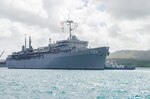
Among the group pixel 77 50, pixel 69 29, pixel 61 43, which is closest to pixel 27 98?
pixel 77 50

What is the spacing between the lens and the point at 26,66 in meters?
174

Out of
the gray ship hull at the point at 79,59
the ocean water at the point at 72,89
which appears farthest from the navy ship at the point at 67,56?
the ocean water at the point at 72,89

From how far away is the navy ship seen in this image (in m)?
134

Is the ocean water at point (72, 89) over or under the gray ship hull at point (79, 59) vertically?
under

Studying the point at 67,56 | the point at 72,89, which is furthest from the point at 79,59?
the point at 72,89

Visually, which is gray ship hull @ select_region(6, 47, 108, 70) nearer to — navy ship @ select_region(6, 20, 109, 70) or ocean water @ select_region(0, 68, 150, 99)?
navy ship @ select_region(6, 20, 109, 70)

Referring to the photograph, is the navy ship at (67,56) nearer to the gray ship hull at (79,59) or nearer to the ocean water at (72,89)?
the gray ship hull at (79,59)

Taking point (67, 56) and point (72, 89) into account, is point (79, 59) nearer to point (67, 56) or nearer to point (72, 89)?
point (67, 56)

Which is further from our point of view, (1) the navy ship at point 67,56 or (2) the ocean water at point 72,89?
(1) the navy ship at point 67,56

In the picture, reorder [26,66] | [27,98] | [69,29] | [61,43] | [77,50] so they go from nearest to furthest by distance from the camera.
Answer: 1. [27,98]
2. [77,50]
3. [61,43]
4. [69,29]
5. [26,66]

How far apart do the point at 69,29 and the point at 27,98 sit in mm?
128187

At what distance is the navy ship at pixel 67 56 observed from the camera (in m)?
134

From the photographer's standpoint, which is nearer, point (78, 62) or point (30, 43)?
point (78, 62)

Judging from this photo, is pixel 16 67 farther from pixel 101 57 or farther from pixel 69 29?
pixel 101 57
